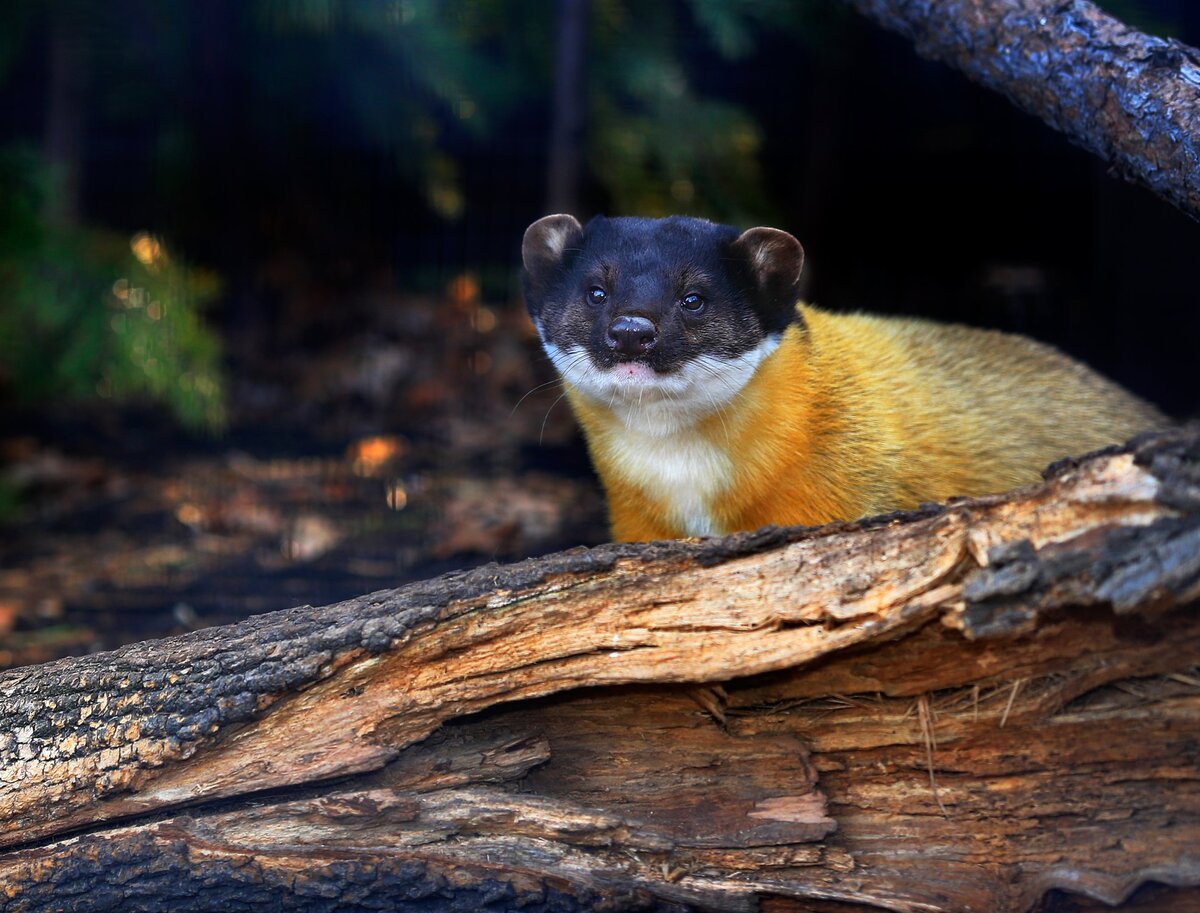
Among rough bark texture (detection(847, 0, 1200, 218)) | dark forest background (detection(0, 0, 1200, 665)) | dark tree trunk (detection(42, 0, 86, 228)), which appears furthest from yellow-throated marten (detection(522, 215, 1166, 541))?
dark tree trunk (detection(42, 0, 86, 228))

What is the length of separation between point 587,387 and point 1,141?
4678 mm

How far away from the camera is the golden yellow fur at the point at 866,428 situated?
11.8 feet

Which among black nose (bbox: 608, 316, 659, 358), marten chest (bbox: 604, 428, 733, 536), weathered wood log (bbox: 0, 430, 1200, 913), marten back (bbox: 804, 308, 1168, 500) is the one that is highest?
black nose (bbox: 608, 316, 659, 358)

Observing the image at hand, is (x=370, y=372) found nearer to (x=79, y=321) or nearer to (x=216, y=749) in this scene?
(x=79, y=321)

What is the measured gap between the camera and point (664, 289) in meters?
3.47

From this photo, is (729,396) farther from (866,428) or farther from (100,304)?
(100,304)

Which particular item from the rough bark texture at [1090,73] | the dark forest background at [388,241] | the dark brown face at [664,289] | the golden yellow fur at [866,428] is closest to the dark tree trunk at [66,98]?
the dark forest background at [388,241]

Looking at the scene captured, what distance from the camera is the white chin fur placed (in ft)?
11.2

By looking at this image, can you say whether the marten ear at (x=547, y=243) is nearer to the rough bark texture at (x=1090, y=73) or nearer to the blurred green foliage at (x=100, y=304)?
the rough bark texture at (x=1090, y=73)

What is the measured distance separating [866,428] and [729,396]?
0.47 m

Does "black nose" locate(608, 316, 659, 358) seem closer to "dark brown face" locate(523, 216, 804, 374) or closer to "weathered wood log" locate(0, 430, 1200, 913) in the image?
"dark brown face" locate(523, 216, 804, 374)

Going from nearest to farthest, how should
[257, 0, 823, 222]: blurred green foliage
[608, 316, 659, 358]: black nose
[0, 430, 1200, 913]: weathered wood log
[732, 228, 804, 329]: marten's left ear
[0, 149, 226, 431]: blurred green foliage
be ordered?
[0, 430, 1200, 913]: weathered wood log → [608, 316, 659, 358]: black nose → [732, 228, 804, 329]: marten's left ear → [0, 149, 226, 431]: blurred green foliage → [257, 0, 823, 222]: blurred green foliage

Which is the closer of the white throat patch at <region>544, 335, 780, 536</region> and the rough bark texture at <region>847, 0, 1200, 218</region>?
the rough bark texture at <region>847, 0, 1200, 218</region>

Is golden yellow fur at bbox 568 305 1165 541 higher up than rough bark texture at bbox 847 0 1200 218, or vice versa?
rough bark texture at bbox 847 0 1200 218
